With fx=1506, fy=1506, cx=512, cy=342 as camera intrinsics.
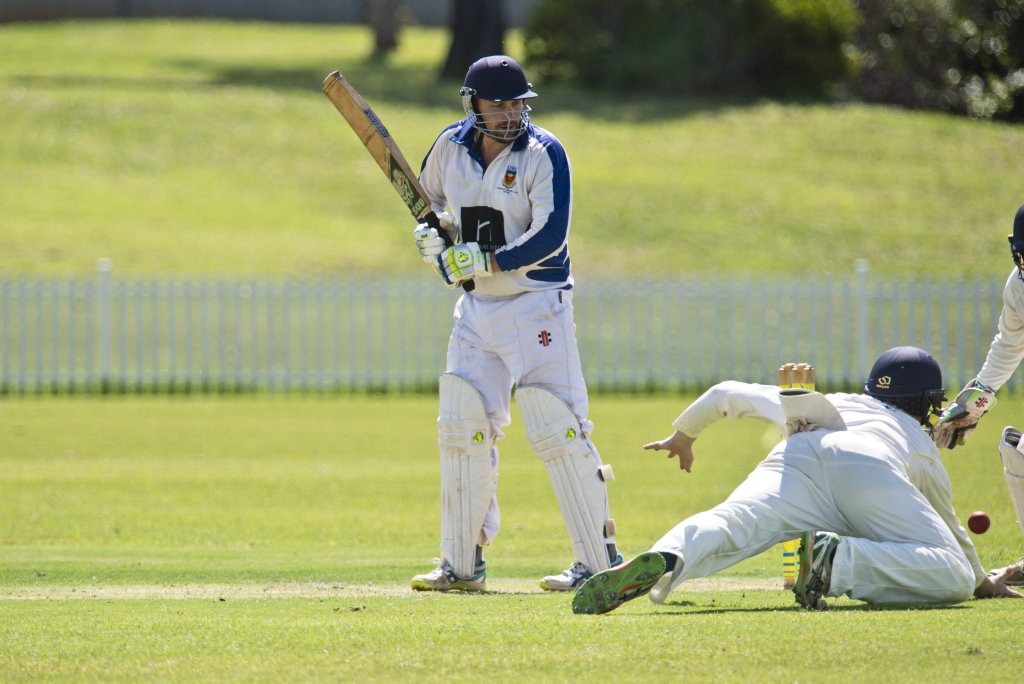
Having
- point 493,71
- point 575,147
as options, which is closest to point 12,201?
point 575,147

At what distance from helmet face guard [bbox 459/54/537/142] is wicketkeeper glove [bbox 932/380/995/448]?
→ 92.2 inches

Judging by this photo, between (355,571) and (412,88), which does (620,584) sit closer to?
(355,571)

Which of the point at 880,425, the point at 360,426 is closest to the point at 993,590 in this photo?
the point at 880,425

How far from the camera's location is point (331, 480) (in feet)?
37.6

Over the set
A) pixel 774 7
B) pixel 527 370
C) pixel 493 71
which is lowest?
Result: pixel 527 370

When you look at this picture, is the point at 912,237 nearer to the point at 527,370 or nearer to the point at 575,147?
the point at 575,147

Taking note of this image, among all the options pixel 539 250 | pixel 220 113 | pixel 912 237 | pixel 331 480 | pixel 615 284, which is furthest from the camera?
pixel 220 113

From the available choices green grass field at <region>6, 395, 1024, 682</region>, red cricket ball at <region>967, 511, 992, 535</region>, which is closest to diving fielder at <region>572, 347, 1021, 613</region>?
green grass field at <region>6, 395, 1024, 682</region>

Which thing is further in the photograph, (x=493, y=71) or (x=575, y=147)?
(x=575, y=147)

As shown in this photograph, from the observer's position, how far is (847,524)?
584 centimetres

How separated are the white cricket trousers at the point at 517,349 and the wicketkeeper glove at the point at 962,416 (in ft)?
5.16

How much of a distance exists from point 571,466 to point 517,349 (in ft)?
1.91

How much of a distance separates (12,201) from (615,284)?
12.1 meters

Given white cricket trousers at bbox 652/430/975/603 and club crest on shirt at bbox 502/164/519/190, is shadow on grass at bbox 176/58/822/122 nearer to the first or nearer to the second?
club crest on shirt at bbox 502/164/519/190
